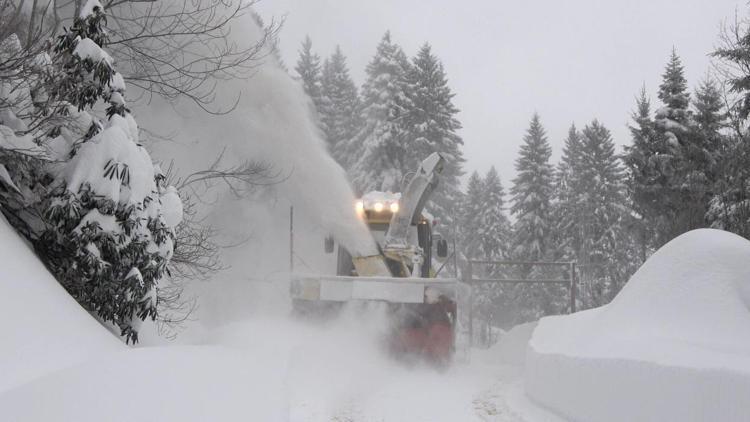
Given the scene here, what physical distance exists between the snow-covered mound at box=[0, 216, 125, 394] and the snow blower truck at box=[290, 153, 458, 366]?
5.31 metres

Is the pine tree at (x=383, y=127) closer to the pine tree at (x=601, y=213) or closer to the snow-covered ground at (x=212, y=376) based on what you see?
the pine tree at (x=601, y=213)

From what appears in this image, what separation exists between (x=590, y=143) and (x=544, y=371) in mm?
39284

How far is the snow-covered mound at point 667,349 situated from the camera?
5.44 meters

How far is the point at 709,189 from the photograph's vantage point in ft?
54.5

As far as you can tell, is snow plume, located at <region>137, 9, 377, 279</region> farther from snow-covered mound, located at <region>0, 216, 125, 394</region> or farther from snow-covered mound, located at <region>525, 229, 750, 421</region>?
snow-covered mound, located at <region>0, 216, 125, 394</region>

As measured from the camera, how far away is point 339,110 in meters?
38.0

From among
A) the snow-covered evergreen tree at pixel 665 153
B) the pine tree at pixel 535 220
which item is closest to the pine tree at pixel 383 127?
the snow-covered evergreen tree at pixel 665 153

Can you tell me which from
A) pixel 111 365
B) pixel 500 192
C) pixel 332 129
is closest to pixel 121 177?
pixel 111 365

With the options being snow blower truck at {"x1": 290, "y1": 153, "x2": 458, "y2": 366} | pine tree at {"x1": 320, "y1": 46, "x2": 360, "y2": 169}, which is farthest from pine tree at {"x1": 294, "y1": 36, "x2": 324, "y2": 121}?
snow blower truck at {"x1": 290, "y1": 153, "x2": 458, "y2": 366}

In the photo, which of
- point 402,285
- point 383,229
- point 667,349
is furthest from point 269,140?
point 667,349

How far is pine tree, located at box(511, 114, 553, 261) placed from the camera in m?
38.8

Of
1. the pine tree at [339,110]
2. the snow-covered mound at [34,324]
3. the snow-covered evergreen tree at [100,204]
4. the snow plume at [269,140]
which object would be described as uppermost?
the pine tree at [339,110]

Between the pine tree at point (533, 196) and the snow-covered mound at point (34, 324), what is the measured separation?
116 ft

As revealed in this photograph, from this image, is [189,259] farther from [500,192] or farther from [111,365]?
[500,192]
